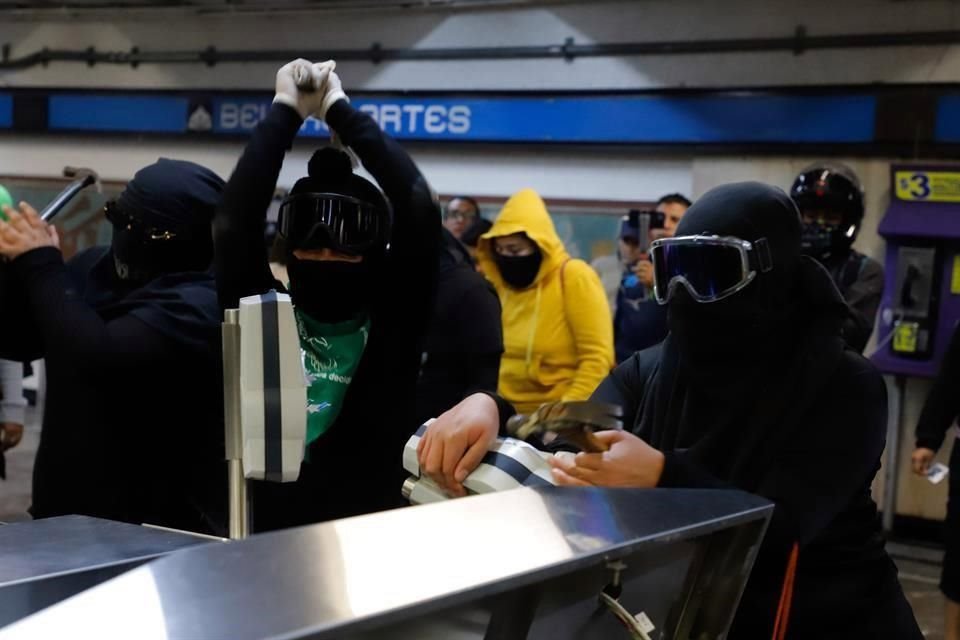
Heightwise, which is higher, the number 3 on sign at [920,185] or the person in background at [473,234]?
the number 3 on sign at [920,185]

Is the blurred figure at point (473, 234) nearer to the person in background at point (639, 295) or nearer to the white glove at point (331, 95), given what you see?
the person in background at point (639, 295)

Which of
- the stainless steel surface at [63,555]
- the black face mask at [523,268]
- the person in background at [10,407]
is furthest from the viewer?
the black face mask at [523,268]

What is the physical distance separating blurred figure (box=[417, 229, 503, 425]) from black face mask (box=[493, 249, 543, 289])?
121 centimetres

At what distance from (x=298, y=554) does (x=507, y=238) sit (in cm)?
348

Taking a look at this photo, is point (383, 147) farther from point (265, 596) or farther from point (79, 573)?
point (265, 596)

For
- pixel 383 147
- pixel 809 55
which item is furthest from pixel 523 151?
pixel 383 147

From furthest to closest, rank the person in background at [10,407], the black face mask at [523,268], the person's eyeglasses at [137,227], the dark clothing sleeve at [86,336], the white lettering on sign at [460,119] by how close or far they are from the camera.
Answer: the white lettering on sign at [460,119], the black face mask at [523,268], the person in background at [10,407], the person's eyeglasses at [137,227], the dark clothing sleeve at [86,336]

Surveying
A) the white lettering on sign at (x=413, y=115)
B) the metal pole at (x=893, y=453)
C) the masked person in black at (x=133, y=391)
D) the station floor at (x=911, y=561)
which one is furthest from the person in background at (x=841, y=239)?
the white lettering on sign at (x=413, y=115)

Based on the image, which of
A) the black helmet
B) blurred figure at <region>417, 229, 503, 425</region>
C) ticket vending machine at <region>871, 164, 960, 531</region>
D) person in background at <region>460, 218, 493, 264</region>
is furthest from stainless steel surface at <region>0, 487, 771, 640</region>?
ticket vending machine at <region>871, 164, 960, 531</region>

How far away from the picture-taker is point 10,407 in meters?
3.61

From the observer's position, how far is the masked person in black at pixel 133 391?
1.96 meters

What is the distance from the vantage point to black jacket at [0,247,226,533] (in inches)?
77.0

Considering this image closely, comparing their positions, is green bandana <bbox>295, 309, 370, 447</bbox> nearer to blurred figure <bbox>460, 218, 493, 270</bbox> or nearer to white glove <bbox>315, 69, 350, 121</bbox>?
white glove <bbox>315, 69, 350, 121</bbox>

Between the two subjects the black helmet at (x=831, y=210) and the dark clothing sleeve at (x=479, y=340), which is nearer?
the dark clothing sleeve at (x=479, y=340)
